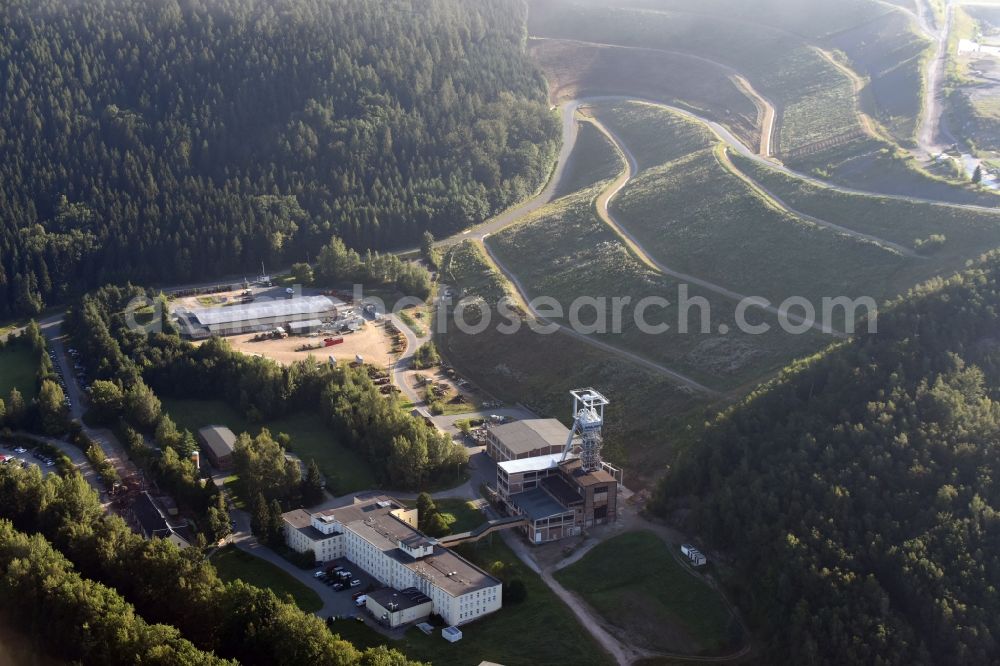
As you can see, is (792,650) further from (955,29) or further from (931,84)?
(955,29)

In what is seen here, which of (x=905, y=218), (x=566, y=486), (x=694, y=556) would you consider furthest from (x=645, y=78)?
(x=694, y=556)

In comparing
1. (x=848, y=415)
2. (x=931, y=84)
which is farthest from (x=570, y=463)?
(x=931, y=84)

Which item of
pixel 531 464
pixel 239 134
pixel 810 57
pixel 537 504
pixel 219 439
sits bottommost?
pixel 219 439

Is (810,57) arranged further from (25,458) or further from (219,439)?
(25,458)

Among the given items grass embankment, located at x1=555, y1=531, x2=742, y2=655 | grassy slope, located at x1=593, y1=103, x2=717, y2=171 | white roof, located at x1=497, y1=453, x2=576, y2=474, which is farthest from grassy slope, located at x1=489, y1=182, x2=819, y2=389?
grass embankment, located at x1=555, y1=531, x2=742, y2=655

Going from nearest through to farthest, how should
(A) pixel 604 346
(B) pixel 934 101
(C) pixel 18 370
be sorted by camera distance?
1. (A) pixel 604 346
2. (C) pixel 18 370
3. (B) pixel 934 101

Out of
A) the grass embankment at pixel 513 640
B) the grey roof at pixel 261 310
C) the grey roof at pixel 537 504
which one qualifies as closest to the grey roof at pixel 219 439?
the grey roof at pixel 261 310

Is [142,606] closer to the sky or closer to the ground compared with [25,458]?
closer to the sky

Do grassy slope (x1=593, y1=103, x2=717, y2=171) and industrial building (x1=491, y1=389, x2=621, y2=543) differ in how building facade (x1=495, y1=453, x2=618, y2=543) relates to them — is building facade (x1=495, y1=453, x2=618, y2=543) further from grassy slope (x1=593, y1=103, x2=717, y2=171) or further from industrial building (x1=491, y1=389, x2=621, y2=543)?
grassy slope (x1=593, y1=103, x2=717, y2=171)
